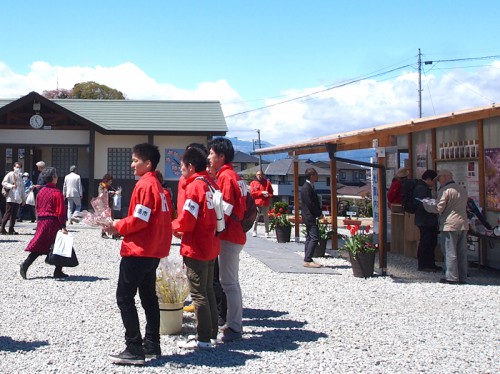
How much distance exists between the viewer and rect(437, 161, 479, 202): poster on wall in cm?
948

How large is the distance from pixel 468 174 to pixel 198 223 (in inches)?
252

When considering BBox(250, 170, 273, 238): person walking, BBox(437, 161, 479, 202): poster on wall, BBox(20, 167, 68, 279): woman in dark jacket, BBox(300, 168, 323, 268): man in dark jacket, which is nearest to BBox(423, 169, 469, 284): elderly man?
BBox(437, 161, 479, 202): poster on wall

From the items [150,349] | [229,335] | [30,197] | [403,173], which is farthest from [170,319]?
[30,197]

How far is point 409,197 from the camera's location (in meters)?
9.73

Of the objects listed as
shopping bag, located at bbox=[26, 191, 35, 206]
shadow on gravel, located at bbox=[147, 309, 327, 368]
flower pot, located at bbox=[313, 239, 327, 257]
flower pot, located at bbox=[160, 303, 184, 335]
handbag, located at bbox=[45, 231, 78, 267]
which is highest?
shopping bag, located at bbox=[26, 191, 35, 206]

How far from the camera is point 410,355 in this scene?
4.86 meters

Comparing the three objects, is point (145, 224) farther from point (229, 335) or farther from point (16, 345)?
point (16, 345)

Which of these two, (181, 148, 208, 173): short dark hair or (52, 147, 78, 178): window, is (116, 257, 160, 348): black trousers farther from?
(52, 147, 78, 178): window

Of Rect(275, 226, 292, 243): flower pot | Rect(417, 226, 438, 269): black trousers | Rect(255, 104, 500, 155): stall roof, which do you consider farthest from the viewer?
Rect(275, 226, 292, 243): flower pot

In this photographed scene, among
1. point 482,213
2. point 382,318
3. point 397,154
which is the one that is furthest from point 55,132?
point 382,318

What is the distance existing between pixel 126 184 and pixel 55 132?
9.65 feet

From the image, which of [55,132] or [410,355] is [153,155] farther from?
[55,132]

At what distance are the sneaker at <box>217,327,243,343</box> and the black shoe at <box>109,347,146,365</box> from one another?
937 millimetres

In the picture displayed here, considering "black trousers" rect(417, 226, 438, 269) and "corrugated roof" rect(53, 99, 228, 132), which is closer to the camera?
"black trousers" rect(417, 226, 438, 269)
